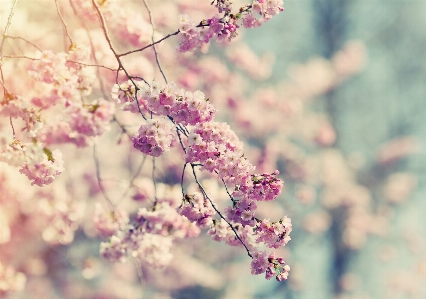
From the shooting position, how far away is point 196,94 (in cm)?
220

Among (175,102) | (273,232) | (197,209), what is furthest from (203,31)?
(273,232)

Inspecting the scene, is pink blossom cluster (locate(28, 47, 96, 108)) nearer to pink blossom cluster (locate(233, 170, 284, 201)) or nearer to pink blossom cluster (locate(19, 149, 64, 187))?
pink blossom cluster (locate(19, 149, 64, 187))

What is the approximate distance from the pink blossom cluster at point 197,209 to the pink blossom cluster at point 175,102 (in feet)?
1.76

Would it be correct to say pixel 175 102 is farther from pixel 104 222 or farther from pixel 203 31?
pixel 104 222

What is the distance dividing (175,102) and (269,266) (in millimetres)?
1099

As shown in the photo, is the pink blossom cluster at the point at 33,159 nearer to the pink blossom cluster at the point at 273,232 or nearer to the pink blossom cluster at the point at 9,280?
the pink blossom cluster at the point at 273,232

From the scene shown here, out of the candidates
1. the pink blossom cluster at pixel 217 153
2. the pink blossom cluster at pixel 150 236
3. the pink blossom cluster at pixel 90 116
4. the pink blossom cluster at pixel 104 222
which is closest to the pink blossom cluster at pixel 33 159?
the pink blossom cluster at pixel 90 116

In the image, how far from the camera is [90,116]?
1.78m

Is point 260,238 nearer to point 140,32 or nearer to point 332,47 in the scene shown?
point 140,32

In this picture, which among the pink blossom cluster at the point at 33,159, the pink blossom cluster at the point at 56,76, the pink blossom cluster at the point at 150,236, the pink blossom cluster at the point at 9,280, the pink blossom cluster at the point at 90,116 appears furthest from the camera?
the pink blossom cluster at the point at 9,280

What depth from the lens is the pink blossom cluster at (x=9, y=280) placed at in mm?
5348

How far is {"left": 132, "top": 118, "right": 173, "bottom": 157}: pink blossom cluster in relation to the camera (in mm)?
2156

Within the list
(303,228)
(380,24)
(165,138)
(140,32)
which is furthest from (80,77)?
(380,24)

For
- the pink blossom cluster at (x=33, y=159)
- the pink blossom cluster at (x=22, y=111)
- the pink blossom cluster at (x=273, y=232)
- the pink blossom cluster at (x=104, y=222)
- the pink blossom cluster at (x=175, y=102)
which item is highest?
the pink blossom cluster at (x=104, y=222)
